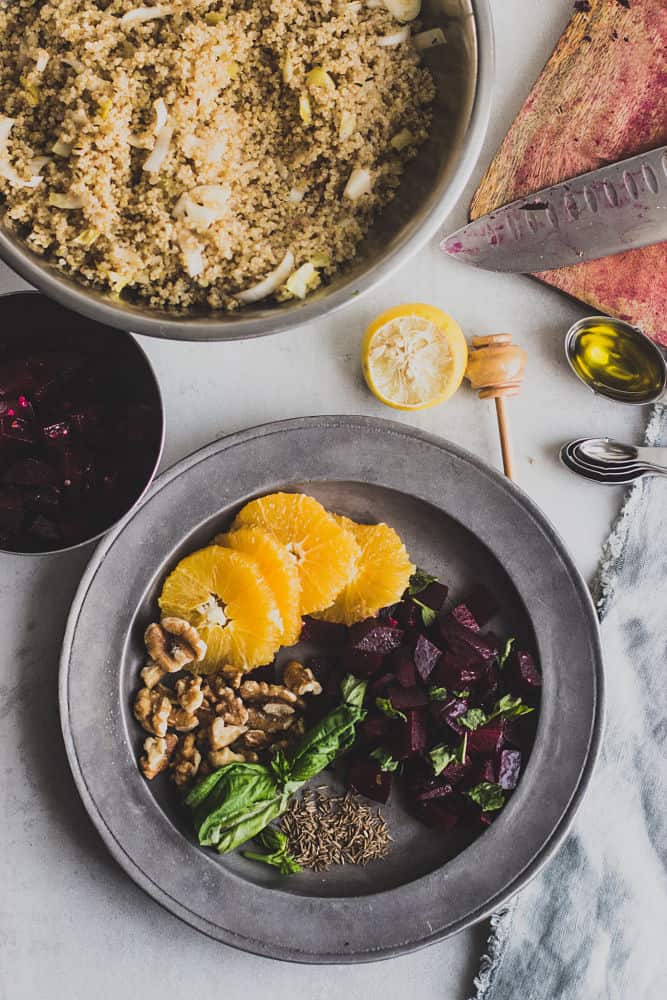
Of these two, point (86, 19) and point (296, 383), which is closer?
point (86, 19)

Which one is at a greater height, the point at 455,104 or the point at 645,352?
the point at 455,104

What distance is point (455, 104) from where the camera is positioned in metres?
1.48

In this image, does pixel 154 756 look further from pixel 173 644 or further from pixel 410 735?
pixel 410 735

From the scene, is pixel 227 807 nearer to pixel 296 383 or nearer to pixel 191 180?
pixel 296 383

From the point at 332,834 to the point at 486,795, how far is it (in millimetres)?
340

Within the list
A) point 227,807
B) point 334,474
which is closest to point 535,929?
point 227,807

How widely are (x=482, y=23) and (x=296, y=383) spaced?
31.7 inches

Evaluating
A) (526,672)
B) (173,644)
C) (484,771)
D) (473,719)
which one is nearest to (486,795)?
(484,771)

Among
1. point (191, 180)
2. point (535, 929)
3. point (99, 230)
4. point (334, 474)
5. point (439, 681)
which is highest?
point (191, 180)

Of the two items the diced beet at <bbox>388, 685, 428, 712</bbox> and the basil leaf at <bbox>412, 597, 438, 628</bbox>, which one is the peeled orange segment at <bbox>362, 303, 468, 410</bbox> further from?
the diced beet at <bbox>388, 685, 428, 712</bbox>

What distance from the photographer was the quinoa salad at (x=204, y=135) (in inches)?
55.1

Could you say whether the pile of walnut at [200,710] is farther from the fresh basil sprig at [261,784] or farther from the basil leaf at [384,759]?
the basil leaf at [384,759]

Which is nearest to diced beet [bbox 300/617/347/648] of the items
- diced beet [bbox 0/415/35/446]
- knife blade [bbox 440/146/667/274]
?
diced beet [bbox 0/415/35/446]

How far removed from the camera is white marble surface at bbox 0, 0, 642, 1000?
74.4 inches
